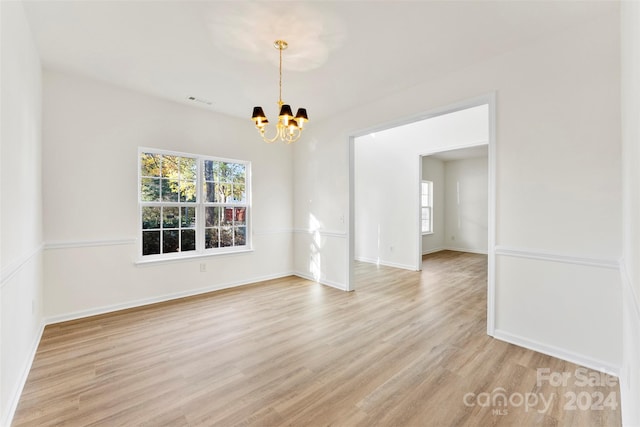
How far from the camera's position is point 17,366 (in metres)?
2.01

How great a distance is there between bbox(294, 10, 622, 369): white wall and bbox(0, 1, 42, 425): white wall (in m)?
3.80

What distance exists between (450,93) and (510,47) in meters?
0.64

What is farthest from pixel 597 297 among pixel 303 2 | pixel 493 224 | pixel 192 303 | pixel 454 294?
pixel 192 303

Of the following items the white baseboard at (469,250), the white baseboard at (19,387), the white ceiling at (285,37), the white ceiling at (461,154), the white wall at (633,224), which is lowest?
the white baseboard at (19,387)

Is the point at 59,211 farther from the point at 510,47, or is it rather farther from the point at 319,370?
the point at 510,47

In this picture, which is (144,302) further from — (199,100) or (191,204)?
(199,100)

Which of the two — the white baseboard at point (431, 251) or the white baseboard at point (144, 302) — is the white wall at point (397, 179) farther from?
the white baseboard at point (144, 302)

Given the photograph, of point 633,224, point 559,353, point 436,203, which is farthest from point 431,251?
point 633,224

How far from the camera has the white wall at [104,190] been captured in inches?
126

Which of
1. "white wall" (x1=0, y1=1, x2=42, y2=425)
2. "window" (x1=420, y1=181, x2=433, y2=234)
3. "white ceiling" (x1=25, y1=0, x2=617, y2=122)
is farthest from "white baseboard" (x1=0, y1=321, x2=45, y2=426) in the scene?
"window" (x1=420, y1=181, x2=433, y2=234)

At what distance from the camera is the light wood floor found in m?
1.79

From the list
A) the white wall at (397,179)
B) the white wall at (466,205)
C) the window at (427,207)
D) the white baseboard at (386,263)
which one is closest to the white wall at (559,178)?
the white wall at (397,179)

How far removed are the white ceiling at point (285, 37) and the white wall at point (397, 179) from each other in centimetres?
241

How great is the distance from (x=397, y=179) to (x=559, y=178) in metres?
3.78
